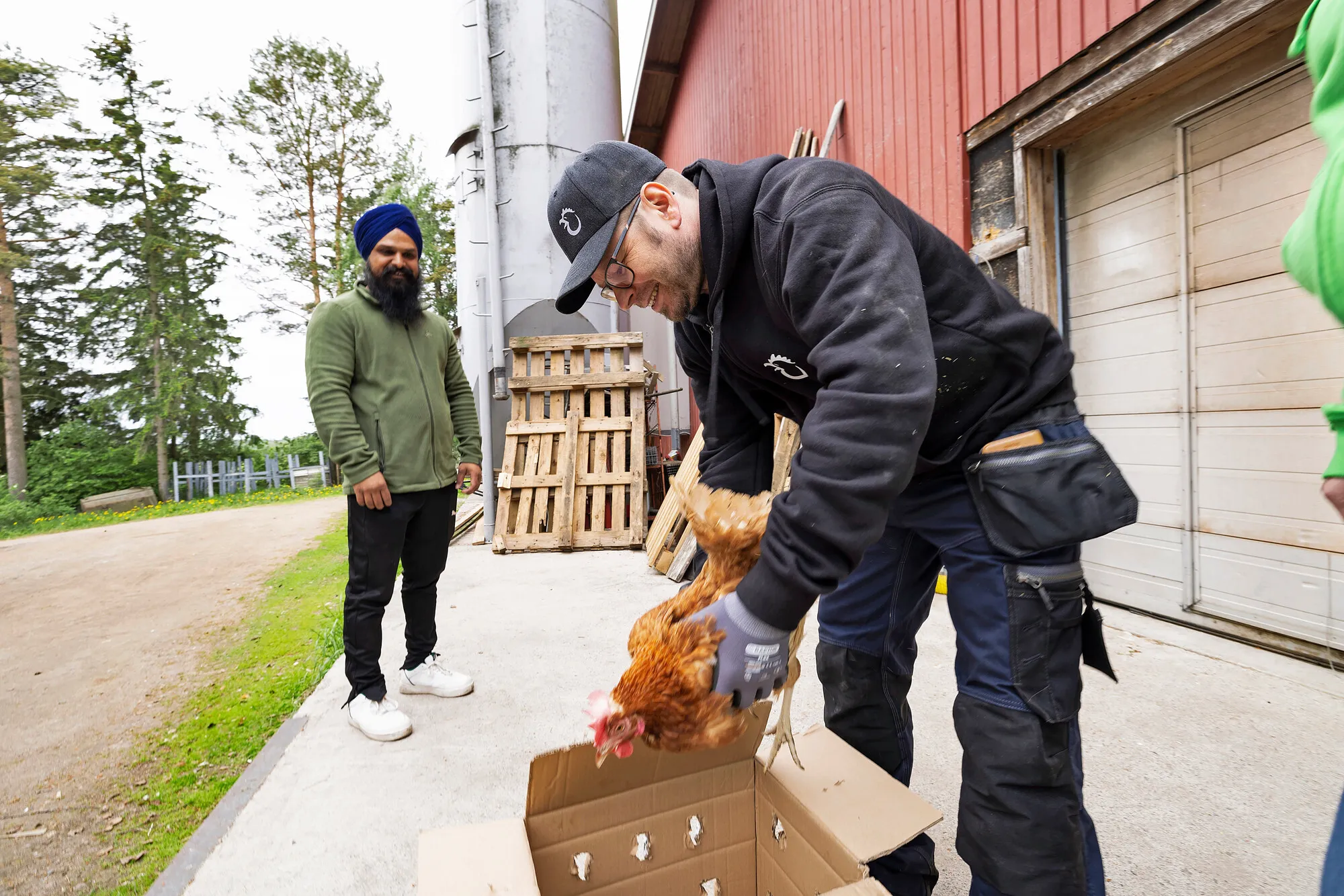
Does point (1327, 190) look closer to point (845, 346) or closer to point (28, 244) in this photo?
point (845, 346)

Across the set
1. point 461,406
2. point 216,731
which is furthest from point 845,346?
point 216,731

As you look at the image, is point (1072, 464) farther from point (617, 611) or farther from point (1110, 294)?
point (617, 611)

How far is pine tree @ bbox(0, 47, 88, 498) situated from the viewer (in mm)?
16984

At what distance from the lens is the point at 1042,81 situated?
11.3 feet

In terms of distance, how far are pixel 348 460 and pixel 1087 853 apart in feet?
8.99

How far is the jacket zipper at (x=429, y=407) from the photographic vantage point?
2977mm

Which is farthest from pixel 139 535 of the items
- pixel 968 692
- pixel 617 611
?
pixel 968 692


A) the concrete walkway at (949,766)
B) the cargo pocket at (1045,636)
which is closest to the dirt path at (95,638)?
the concrete walkway at (949,766)

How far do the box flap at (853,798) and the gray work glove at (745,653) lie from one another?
1.09 feet

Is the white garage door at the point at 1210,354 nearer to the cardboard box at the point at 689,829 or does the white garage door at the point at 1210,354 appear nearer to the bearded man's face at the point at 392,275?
the cardboard box at the point at 689,829

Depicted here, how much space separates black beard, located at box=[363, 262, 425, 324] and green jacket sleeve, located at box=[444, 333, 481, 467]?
1.20 ft

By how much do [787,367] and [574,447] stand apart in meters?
5.69

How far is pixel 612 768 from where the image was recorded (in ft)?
4.13

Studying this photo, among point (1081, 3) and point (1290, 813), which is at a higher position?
point (1081, 3)
